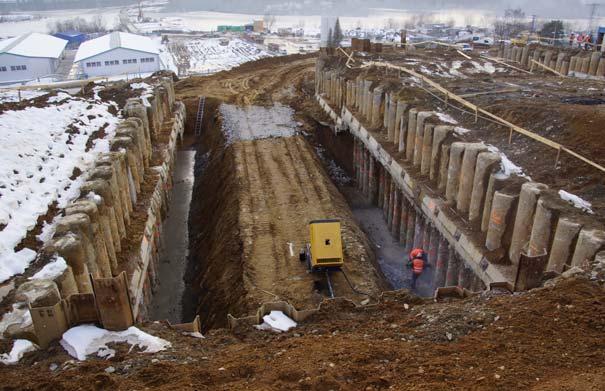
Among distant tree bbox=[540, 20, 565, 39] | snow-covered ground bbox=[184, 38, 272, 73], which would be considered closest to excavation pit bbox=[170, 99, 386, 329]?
distant tree bbox=[540, 20, 565, 39]

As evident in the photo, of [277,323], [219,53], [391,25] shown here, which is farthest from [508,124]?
[391,25]

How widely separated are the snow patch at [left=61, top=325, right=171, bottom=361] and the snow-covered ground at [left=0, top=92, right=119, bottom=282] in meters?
2.94

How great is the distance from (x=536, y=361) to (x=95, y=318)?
22.4ft

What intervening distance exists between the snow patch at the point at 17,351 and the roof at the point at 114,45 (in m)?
51.6

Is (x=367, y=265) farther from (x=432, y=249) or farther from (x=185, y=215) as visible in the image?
(x=185, y=215)

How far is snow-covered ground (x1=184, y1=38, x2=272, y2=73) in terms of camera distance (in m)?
62.4

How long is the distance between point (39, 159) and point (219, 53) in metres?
60.9

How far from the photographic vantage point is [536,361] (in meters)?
6.25

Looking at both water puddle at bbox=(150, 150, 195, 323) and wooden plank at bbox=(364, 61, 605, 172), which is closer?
wooden plank at bbox=(364, 61, 605, 172)

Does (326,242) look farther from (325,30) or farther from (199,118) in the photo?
(325,30)

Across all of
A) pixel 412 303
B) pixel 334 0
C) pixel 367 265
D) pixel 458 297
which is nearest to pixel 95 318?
pixel 412 303

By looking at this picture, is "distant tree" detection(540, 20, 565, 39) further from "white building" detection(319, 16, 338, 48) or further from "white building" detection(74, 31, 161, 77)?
"white building" detection(74, 31, 161, 77)

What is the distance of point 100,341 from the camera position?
8.02 metres

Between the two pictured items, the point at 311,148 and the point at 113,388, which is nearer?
the point at 113,388
